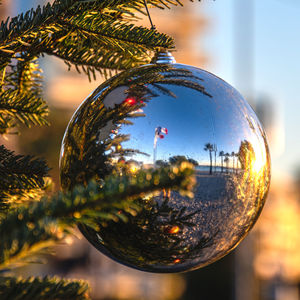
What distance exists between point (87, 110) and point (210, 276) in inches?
355

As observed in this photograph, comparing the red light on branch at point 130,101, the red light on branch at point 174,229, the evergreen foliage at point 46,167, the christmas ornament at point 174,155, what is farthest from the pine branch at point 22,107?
the red light on branch at point 174,229

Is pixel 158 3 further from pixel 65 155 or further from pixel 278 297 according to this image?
pixel 278 297

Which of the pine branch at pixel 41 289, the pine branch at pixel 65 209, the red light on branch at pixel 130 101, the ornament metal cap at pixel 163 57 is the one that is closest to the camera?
the pine branch at pixel 65 209

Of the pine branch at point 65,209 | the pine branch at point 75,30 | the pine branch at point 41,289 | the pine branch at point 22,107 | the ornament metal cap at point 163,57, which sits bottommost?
the pine branch at point 41,289

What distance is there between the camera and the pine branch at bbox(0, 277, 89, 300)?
2.21 feet

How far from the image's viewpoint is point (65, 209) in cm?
52

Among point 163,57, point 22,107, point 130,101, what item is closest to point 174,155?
point 130,101

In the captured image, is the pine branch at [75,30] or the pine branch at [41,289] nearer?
the pine branch at [41,289]

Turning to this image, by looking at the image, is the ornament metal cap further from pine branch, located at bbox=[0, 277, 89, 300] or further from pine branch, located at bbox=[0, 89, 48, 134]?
pine branch, located at bbox=[0, 277, 89, 300]

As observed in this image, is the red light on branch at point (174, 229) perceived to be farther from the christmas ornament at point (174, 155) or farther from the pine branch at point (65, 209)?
the pine branch at point (65, 209)

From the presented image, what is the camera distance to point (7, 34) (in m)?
0.80

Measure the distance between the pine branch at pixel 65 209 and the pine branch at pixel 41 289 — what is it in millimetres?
121

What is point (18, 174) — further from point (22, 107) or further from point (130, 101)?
point (130, 101)

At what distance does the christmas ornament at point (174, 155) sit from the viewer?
0.76 m
